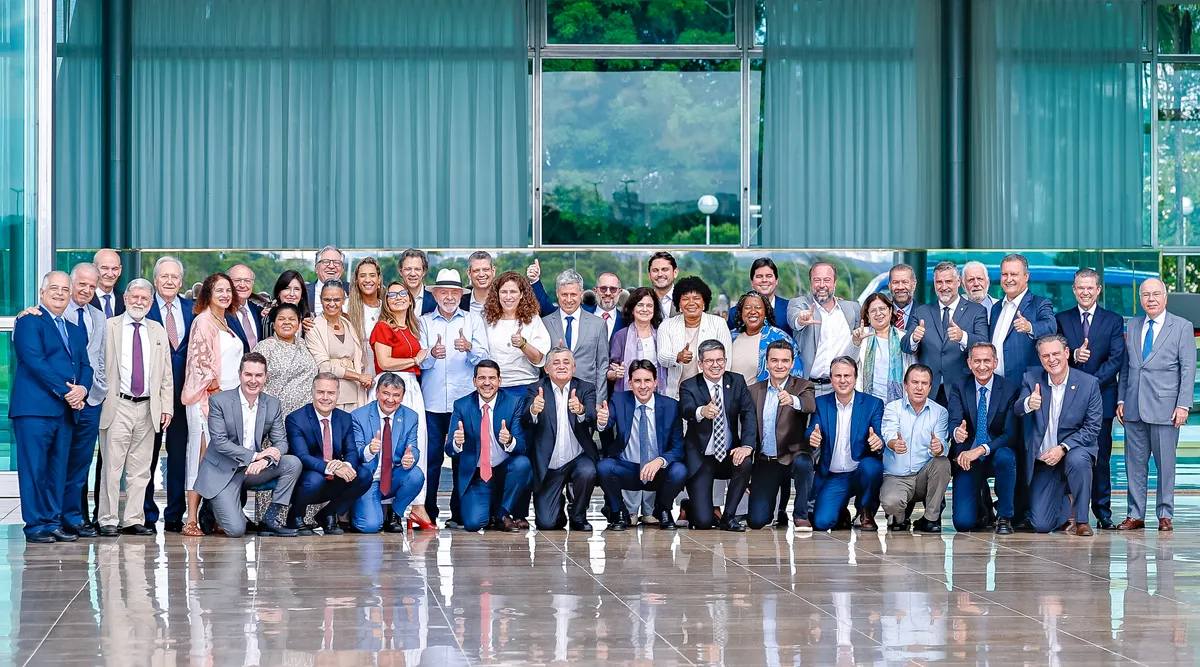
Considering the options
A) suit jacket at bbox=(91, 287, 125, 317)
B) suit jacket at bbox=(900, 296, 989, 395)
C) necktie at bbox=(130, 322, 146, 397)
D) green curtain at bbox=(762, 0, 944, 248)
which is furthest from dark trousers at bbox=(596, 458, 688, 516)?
green curtain at bbox=(762, 0, 944, 248)

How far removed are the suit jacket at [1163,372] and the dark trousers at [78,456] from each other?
16.9 ft

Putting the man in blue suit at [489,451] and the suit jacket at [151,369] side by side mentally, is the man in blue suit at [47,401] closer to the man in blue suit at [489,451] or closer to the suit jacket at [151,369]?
the suit jacket at [151,369]

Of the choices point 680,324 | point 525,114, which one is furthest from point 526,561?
point 525,114

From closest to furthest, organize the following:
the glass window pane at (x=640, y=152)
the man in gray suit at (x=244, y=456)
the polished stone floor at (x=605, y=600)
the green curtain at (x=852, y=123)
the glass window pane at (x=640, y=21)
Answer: the polished stone floor at (x=605, y=600), the man in gray suit at (x=244, y=456), the green curtain at (x=852, y=123), the glass window pane at (x=640, y=21), the glass window pane at (x=640, y=152)

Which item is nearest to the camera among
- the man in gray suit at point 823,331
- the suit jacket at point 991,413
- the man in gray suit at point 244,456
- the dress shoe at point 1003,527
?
the man in gray suit at point 244,456

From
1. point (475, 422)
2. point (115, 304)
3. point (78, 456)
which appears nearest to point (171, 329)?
point (115, 304)

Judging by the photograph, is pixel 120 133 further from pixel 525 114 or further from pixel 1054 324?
pixel 1054 324

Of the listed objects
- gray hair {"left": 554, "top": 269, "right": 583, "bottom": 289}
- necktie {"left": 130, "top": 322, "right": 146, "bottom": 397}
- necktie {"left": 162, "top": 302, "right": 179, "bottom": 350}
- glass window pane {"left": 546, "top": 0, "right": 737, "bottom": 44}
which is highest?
glass window pane {"left": 546, "top": 0, "right": 737, "bottom": 44}

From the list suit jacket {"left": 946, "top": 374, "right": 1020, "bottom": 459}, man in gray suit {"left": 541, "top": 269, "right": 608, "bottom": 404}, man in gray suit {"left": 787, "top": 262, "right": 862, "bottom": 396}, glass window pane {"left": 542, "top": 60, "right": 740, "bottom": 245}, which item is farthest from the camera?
glass window pane {"left": 542, "top": 60, "right": 740, "bottom": 245}

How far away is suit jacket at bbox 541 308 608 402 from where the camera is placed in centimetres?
773

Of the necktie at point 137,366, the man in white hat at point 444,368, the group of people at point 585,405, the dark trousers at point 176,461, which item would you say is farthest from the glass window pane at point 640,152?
the necktie at point 137,366

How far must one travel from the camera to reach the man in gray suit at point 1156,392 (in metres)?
7.50

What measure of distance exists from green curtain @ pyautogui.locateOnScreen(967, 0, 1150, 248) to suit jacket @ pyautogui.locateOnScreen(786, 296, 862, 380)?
495 cm

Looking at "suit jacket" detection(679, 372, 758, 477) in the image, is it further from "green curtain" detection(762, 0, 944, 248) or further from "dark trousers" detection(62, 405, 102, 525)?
"green curtain" detection(762, 0, 944, 248)
